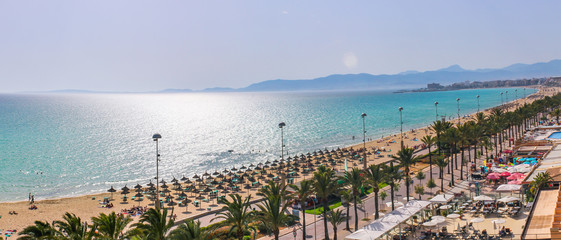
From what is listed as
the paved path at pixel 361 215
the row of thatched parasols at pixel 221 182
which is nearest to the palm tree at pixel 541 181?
the paved path at pixel 361 215

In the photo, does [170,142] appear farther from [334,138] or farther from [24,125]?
[24,125]

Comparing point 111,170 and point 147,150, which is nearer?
point 111,170

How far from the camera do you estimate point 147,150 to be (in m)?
91.7

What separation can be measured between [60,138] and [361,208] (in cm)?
10196

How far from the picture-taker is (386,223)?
27.5 m

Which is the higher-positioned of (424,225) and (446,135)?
(446,135)

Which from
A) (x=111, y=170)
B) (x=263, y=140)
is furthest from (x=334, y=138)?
(x=111, y=170)

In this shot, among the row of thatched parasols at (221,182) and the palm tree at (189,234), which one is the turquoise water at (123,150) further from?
the palm tree at (189,234)

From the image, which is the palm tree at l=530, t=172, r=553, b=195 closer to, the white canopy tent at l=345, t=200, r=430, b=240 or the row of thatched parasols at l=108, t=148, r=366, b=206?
the white canopy tent at l=345, t=200, r=430, b=240

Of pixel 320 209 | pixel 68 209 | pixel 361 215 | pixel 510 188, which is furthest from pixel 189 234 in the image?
→ pixel 68 209

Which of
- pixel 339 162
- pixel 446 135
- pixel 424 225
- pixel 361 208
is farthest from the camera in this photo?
pixel 339 162

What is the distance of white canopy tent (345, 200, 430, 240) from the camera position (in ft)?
84.7

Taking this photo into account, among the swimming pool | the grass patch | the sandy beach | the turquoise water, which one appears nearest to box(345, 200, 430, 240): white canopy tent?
the grass patch

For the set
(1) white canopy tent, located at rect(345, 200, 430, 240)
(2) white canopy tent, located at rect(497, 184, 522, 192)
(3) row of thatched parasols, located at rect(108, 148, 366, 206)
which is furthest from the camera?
(3) row of thatched parasols, located at rect(108, 148, 366, 206)
